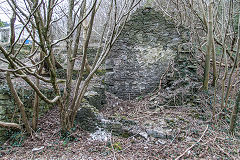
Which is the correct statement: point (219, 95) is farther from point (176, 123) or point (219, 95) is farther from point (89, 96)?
point (89, 96)

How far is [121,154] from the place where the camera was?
269 centimetres

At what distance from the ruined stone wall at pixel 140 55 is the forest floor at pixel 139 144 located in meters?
1.93

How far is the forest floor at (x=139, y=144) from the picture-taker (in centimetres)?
260

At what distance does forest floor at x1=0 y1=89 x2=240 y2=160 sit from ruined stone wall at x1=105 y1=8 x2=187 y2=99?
6.34ft

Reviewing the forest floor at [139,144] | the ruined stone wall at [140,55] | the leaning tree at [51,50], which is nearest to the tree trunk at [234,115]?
the forest floor at [139,144]

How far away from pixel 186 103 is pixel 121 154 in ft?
8.35

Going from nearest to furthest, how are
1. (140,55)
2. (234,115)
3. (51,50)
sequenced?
(51,50), (234,115), (140,55)

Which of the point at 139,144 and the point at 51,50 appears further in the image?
the point at 139,144

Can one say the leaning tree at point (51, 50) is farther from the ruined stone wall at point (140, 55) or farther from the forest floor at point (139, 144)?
the ruined stone wall at point (140, 55)

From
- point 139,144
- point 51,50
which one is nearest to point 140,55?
point 139,144

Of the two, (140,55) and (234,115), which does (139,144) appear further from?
(140,55)

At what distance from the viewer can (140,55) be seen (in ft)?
18.4

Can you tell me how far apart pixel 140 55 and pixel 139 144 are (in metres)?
3.41

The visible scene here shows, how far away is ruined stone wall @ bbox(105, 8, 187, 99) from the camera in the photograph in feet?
17.8
